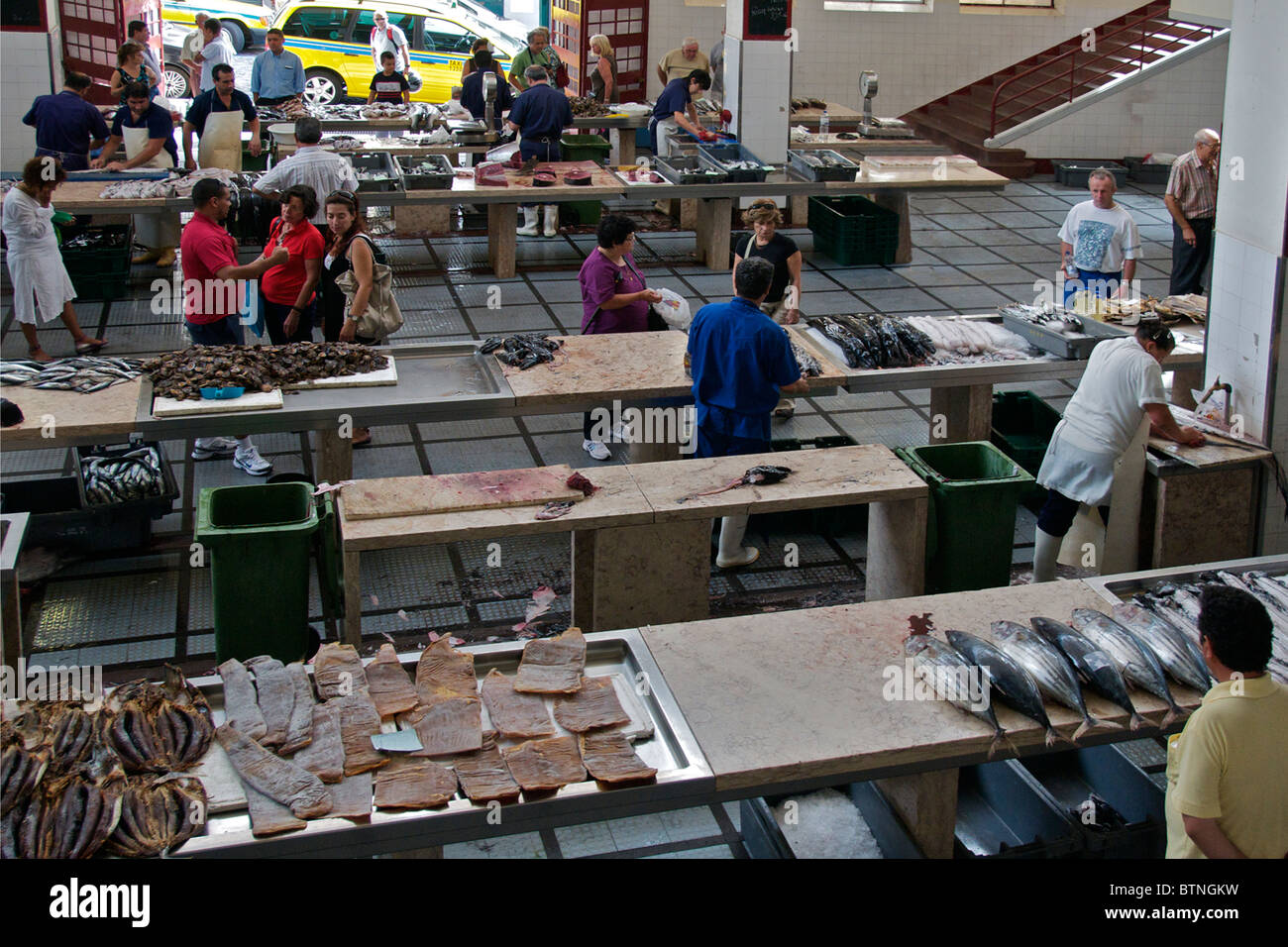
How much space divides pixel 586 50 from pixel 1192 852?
58.4 feet

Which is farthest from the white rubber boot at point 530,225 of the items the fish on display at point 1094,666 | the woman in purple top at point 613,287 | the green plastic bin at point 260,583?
the fish on display at point 1094,666

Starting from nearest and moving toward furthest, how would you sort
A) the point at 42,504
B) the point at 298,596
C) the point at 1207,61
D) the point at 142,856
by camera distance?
the point at 142,856, the point at 298,596, the point at 42,504, the point at 1207,61

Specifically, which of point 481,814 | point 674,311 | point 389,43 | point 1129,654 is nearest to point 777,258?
point 674,311

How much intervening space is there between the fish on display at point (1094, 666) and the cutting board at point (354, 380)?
4211 millimetres

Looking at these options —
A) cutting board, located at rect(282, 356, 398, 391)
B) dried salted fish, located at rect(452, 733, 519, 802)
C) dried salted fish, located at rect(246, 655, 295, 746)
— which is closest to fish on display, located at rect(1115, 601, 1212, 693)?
dried salted fish, located at rect(452, 733, 519, 802)

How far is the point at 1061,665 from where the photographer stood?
4879mm

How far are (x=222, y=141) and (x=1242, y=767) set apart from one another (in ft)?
40.6

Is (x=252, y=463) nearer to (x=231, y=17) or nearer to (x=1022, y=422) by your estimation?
(x=1022, y=422)

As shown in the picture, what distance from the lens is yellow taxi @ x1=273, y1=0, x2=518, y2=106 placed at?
65.9 ft

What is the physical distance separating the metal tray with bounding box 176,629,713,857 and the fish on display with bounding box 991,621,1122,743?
4.29 feet

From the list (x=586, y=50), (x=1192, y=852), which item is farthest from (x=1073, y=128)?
(x=1192, y=852)

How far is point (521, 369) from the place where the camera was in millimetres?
Answer: 8031

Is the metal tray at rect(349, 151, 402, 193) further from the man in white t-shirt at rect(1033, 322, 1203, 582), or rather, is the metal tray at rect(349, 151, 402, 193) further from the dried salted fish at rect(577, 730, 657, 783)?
the dried salted fish at rect(577, 730, 657, 783)

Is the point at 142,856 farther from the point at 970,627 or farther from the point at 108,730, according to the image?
the point at 970,627
